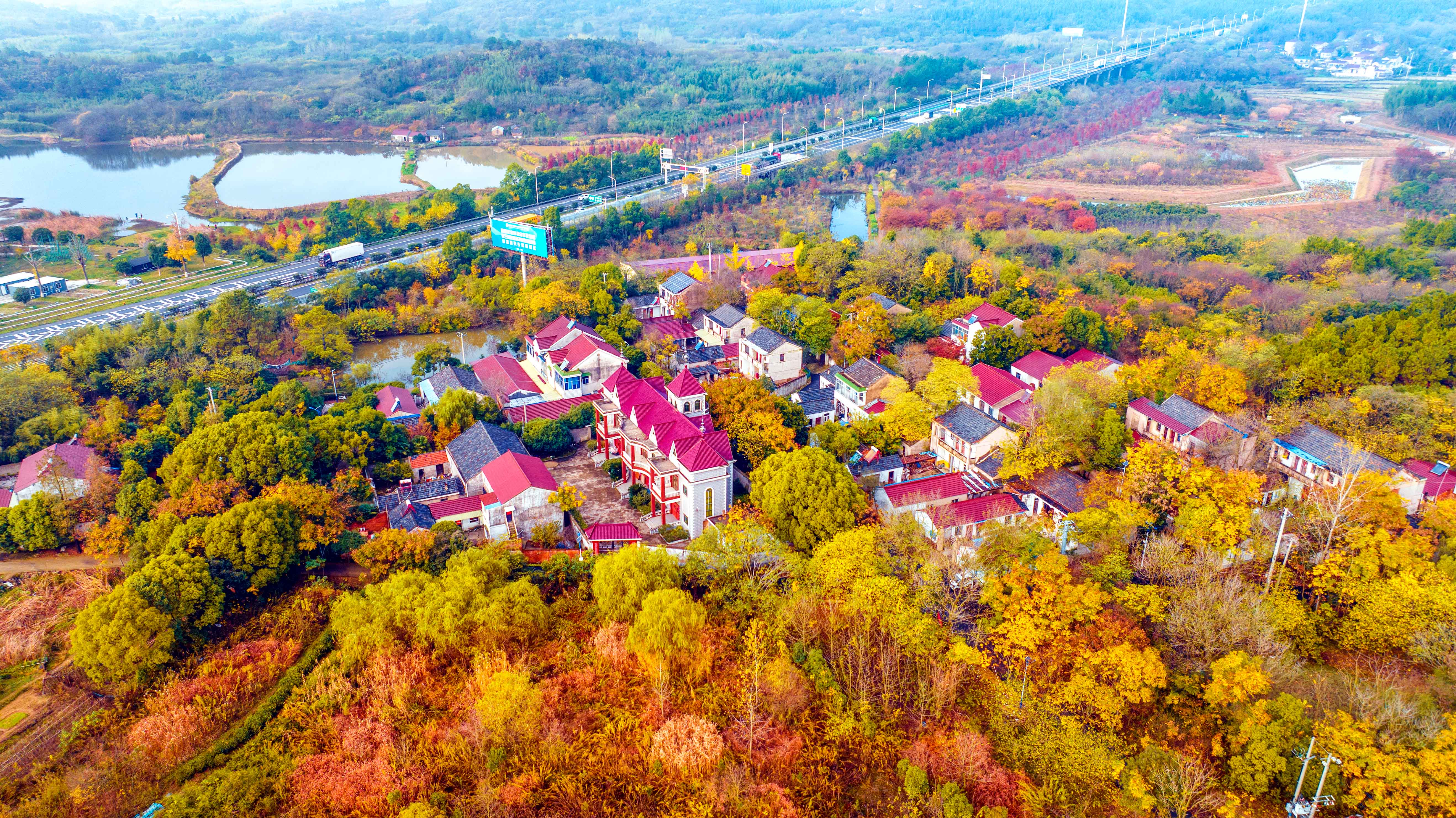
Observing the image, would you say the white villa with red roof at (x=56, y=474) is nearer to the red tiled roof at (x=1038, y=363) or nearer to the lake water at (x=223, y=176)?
the red tiled roof at (x=1038, y=363)

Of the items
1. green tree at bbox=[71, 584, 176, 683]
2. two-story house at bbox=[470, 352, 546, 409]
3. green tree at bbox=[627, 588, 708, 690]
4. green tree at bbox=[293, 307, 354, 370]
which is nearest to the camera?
green tree at bbox=[627, 588, 708, 690]

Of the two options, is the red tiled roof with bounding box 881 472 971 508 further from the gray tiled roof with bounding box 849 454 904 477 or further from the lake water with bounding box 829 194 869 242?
the lake water with bounding box 829 194 869 242

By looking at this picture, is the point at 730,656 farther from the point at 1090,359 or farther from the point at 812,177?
the point at 812,177

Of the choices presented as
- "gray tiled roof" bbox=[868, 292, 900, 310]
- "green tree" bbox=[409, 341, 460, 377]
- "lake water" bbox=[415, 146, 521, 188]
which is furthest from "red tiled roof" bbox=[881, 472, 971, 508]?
"lake water" bbox=[415, 146, 521, 188]

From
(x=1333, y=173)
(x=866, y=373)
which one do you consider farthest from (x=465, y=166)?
(x=1333, y=173)

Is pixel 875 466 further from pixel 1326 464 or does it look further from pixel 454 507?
pixel 454 507

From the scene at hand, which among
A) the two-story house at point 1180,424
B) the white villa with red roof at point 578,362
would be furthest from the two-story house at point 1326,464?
the white villa with red roof at point 578,362
